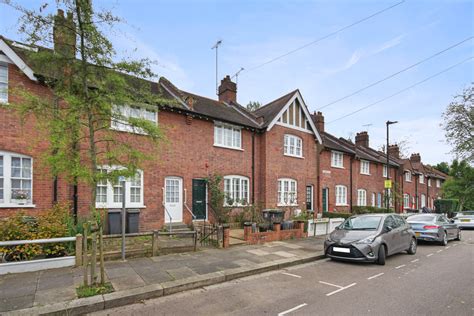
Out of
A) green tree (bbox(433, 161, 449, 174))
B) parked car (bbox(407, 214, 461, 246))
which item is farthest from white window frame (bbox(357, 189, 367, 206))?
green tree (bbox(433, 161, 449, 174))

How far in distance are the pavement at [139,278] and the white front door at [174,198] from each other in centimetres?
398

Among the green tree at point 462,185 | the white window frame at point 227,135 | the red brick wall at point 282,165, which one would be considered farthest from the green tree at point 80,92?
the green tree at point 462,185

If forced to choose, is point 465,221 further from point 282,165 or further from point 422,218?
→ point 282,165

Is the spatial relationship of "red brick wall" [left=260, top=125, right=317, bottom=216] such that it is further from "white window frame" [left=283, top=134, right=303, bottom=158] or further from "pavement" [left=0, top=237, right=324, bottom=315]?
"pavement" [left=0, top=237, right=324, bottom=315]

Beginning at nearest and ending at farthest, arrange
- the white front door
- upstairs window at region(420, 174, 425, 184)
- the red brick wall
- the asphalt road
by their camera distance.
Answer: the asphalt road → the white front door → the red brick wall → upstairs window at region(420, 174, 425, 184)

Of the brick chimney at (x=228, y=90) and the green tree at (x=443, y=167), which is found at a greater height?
the brick chimney at (x=228, y=90)

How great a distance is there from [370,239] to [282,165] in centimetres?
947

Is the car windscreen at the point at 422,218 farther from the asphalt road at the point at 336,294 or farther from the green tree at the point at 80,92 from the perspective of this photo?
the green tree at the point at 80,92

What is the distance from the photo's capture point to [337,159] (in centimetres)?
2247

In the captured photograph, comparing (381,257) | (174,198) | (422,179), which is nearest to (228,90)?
(174,198)

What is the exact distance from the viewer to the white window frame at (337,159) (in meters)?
22.0

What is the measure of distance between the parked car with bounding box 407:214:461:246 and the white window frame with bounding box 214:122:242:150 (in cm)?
957

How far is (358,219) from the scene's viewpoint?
9.62m

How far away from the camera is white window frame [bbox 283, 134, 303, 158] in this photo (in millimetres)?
17728
